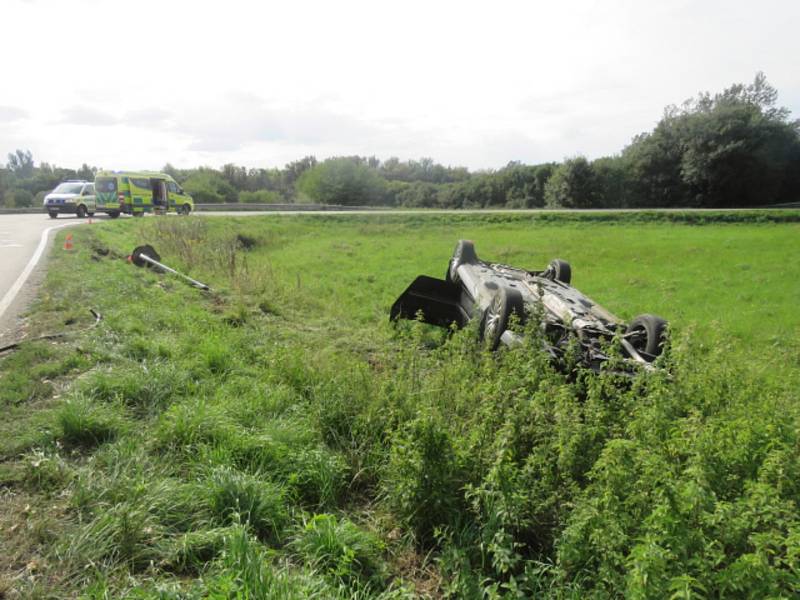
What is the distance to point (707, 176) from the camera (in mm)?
39625

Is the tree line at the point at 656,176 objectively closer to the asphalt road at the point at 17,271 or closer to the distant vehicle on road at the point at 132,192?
the distant vehicle on road at the point at 132,192

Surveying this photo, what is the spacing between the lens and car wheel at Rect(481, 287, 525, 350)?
5492 mm

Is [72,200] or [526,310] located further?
[72,200]

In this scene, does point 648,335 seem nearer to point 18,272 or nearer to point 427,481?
point 427,481

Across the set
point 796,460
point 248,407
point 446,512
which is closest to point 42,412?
point 248,407

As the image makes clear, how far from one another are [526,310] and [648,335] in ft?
4.00

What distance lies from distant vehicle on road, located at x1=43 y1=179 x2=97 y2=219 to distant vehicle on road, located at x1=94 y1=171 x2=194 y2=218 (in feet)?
1.81

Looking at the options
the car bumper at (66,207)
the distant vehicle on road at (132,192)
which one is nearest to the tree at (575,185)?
the distant vehicle on road at (132,192)

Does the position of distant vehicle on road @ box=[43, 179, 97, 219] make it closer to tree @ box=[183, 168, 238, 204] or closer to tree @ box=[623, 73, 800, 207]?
tree @ box=[183, 168, 238, 204]

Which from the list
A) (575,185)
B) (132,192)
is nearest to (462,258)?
(132,192)

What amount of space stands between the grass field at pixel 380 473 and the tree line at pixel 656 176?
135 feet

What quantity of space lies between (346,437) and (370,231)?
21872 mm

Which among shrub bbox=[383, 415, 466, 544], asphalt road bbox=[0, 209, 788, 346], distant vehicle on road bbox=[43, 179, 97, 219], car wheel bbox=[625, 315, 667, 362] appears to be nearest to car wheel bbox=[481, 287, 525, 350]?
car wheel bbox=[625, 315, 667, 362]

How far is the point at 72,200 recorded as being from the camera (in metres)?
23.9
